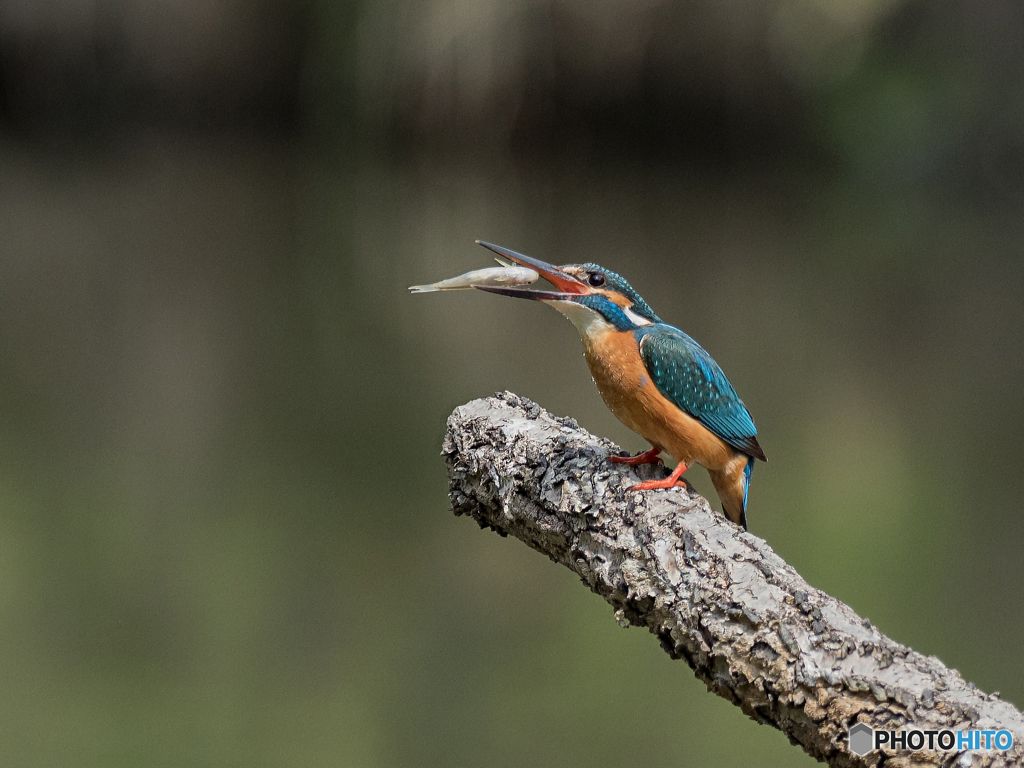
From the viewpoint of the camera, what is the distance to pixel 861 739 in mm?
1497

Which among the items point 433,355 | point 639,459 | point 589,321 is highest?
point 589,321

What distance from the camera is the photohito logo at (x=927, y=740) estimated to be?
1421mm

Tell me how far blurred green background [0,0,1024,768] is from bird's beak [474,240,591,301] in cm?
144

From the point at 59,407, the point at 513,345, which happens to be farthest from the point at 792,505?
the point at 59,407

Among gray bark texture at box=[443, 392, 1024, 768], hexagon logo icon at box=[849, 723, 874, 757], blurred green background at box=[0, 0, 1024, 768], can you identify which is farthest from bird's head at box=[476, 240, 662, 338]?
blurred green background at box=[0, 0, 1024, 768]

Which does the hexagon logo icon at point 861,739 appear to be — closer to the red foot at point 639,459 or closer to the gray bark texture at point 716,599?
the gray bark texture at point 716,599

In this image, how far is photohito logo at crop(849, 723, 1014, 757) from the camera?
→ 1.42 metres

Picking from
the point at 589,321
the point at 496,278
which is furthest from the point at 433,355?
the point at 496,278

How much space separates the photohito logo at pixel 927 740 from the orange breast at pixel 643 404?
0.69 m

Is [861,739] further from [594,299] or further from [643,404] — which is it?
[594,299]

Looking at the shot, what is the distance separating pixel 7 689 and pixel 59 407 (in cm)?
220

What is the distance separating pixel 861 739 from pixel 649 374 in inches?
32.1

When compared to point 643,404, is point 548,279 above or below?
above

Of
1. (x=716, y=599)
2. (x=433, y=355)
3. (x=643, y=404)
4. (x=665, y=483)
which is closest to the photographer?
(x=716, y=599)
